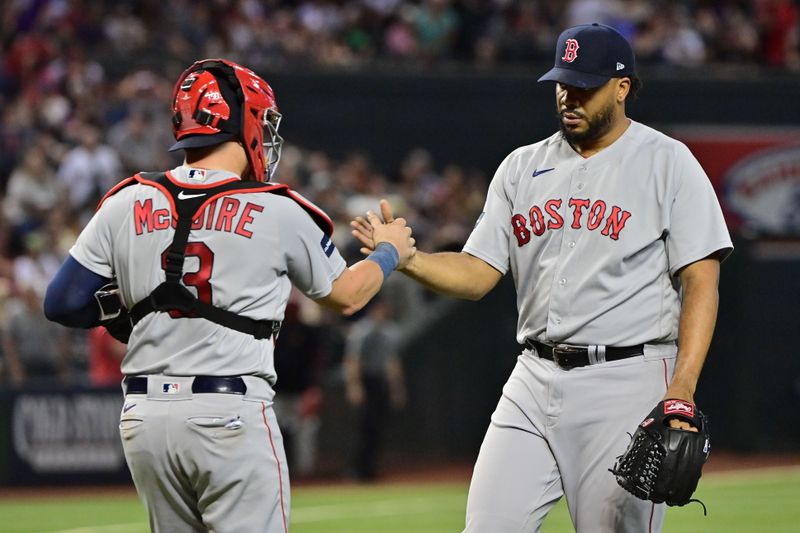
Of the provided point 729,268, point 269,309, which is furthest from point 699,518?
point 269,309

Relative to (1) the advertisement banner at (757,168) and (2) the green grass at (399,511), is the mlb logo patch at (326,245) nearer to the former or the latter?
(2) the green grass at (399,511)

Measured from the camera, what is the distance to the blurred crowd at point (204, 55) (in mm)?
14188

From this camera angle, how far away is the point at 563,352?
482 centimetres

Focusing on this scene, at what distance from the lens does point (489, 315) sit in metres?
15.0

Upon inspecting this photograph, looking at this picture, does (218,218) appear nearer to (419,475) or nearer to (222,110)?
(222,110)

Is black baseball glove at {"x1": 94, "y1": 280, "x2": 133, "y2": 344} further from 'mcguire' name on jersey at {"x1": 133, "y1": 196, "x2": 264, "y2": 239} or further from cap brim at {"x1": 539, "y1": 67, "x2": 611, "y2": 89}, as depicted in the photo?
cap brim at {"x1": 539, "y1": 67, "x2": 611, "y2": 89}

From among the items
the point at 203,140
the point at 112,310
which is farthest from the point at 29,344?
the point at 203,140

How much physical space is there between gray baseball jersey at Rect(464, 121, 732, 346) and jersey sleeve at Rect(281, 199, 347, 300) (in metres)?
0.98

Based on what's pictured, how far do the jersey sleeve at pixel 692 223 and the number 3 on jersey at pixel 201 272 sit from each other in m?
1.70

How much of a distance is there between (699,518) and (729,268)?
5.48 m

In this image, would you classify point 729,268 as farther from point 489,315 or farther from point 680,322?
point 680,322

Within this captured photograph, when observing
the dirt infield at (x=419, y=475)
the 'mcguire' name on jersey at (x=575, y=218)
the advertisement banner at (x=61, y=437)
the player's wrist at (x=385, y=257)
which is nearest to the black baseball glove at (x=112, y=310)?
the player's wrist at (x=385, y=257)

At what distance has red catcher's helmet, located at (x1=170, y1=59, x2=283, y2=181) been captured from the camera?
420 cm

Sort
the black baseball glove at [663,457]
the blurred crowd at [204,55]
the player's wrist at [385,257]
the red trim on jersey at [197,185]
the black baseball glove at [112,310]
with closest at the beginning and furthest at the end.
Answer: the red trim on jersey at [197,185] → the black baseball glove at [112,310] → the black baseball glove at [663,457] → the player's wrist at [385,257] → the blurred crowd at [204,55]
